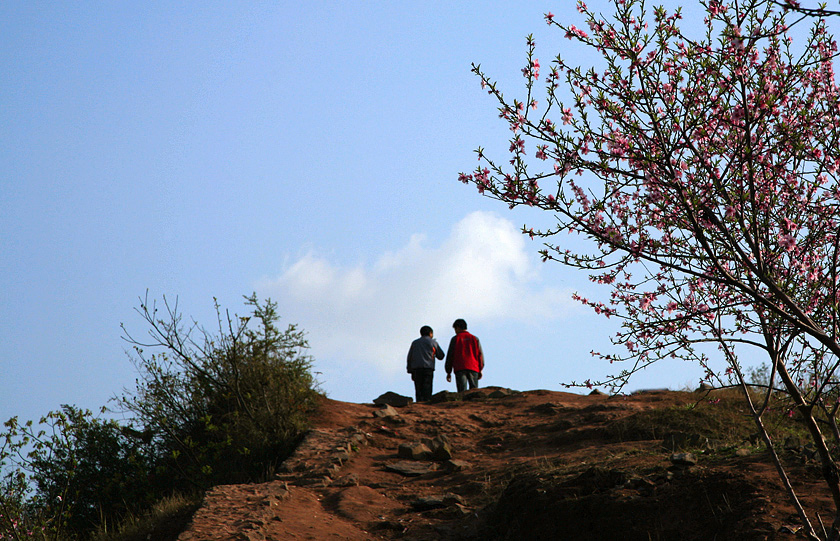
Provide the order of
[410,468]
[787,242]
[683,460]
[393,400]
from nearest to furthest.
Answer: [787,242] < [683,460] < [410,468] < [393,400]

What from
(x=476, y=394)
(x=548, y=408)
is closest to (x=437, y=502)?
(x=548, y=408)

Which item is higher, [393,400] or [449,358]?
[449,358]

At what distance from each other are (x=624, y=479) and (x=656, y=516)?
0.69 metres

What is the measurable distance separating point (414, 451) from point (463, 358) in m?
5.10

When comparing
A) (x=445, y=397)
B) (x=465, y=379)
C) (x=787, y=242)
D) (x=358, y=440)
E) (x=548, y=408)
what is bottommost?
(x=787, y=242)

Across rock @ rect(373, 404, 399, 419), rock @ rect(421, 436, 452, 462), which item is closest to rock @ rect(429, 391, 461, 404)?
rock @ rect(373, 404, 399, 419)

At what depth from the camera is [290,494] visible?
27.9ft

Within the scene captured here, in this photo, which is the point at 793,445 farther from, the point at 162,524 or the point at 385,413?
the point at 162,524

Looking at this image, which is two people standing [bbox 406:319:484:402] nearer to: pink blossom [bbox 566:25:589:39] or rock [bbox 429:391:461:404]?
rock [bbox 429:391:461:404]

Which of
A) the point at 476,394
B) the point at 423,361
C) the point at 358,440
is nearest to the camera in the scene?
the point at 358,440

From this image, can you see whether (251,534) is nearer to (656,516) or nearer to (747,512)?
(656,516)

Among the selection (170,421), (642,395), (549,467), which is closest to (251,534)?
(549,467)

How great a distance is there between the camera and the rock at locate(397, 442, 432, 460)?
35.1 feet

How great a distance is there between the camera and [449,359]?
15.9m
